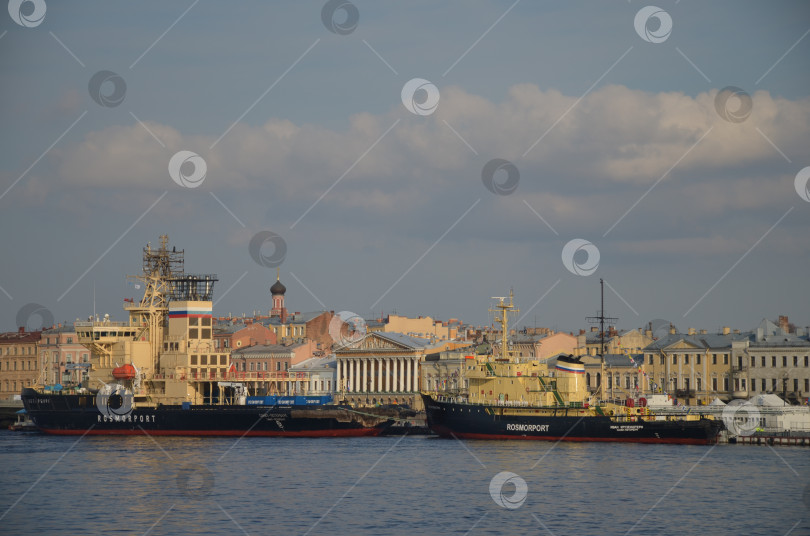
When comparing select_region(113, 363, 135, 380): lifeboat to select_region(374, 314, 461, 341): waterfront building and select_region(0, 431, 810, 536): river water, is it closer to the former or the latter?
select_region(0, 431, 810, 536): river water

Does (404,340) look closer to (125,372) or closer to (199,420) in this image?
(125,372)

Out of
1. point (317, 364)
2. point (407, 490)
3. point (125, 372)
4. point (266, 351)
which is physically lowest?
point (407, 490)

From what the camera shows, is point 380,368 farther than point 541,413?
Yes

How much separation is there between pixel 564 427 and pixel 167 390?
2863 centimetres

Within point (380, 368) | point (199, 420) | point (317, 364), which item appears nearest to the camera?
point (199, 420)

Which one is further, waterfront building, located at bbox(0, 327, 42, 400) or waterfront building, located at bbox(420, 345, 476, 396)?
waterfront building, located at bbox(0, 327, 42, 400)

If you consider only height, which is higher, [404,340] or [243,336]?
[243,336]

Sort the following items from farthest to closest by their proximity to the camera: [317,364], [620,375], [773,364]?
[317,364], [620,375], [773,364]

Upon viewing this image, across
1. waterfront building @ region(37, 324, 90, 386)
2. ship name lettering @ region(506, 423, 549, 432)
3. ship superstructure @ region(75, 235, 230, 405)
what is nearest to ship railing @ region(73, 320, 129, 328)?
ship superstructure @ region(75, 235, 230, 405)

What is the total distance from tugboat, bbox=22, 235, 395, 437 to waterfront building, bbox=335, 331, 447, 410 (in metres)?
29.0

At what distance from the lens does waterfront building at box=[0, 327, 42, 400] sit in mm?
133000

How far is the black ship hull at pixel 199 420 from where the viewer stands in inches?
3297

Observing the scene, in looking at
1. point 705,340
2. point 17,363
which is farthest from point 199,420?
point 17,363

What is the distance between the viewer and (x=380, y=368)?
12194 centimetres
